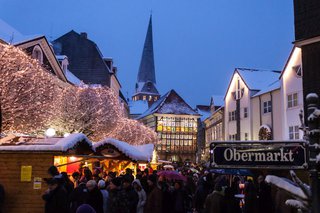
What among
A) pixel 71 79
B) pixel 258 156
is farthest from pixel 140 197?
pixel 71 79

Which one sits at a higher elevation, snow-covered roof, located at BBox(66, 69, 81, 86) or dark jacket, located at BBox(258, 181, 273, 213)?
snow-covered roof, located at BBox(66, 69, 81, 86)

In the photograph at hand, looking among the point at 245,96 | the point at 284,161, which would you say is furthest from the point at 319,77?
the point at 245,96

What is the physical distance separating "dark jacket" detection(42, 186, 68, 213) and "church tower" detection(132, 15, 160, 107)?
125 meters

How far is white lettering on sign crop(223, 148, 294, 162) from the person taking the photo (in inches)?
172

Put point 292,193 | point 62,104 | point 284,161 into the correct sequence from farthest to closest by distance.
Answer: point 62,104, point 284,161, point 292,193

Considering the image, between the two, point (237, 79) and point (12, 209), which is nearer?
point (12, 209)

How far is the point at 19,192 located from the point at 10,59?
12348mm

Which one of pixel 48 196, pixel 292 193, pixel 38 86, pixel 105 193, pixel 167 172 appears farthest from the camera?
pixel 38 86

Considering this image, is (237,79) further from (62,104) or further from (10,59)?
(10,59)

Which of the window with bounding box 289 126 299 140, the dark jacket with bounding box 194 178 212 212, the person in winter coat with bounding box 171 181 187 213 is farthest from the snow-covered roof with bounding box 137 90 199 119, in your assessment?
the person in winter coat with bounding box 171 181 187 213

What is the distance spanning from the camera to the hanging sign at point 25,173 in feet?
41.0

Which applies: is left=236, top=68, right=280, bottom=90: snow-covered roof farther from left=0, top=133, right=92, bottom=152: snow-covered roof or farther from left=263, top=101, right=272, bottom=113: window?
left=0, top=133, right=92, bottom=152: snow-covered roof

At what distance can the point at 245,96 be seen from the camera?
43.3m

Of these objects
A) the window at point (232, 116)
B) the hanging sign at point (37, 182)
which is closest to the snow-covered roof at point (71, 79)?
the window at point (232, 116)
